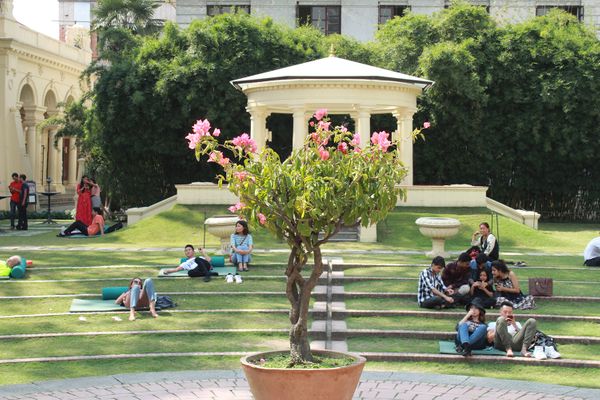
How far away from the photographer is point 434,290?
16.9 m

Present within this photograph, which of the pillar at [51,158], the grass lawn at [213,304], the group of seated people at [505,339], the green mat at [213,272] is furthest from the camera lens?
the pillar at [51,158]

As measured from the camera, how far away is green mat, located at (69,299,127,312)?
1675cm

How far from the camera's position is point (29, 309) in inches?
672

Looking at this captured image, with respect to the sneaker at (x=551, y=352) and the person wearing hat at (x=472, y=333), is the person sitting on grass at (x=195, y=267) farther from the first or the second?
the sneaker at (x=551, y=352)

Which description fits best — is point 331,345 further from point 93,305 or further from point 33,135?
point 33,135

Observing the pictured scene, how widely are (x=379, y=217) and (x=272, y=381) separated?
80.6 inches

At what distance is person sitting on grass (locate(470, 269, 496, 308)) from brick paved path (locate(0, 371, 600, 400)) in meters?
4.18

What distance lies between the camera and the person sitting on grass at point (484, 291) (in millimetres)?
16766

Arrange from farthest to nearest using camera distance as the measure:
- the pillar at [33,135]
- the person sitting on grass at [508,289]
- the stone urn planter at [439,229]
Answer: the pillar at [33,135], the stone urn planter at [439,229], the person sitting on grass at [508,289]

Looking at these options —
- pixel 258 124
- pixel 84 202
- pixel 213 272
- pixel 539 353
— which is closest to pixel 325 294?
pixel 213 272

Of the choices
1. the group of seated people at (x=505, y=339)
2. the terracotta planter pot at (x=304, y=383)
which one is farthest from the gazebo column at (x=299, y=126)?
the terracotta planter pot at (x=304, y=383)

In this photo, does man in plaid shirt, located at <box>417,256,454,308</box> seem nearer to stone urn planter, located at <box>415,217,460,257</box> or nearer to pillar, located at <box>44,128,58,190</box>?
stone urn planter, located at <box>415,217,460,257</box>

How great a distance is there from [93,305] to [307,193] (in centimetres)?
825

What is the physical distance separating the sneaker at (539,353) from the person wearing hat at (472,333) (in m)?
0.73
